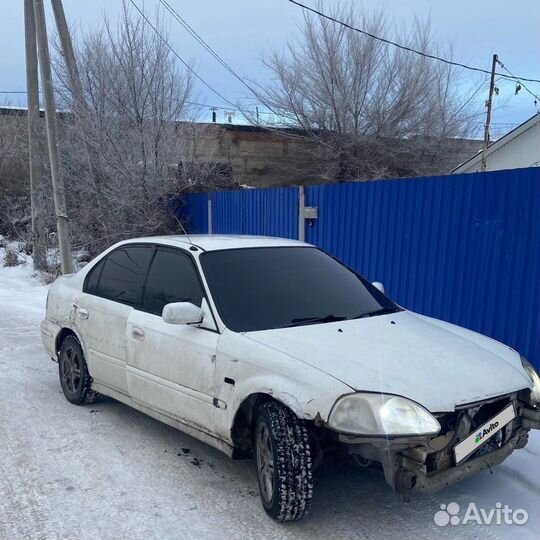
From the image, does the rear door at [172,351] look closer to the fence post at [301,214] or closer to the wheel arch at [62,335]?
the wheel arch at [62,335]

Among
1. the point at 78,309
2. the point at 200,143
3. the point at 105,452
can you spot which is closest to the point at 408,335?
the point at 105,452

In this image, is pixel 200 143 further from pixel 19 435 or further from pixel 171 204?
pixel 19 435

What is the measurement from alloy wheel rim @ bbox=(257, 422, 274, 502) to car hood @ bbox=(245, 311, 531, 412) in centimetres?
48

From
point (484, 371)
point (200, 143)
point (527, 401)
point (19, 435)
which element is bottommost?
point (19, 435)

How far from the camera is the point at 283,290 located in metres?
3.95

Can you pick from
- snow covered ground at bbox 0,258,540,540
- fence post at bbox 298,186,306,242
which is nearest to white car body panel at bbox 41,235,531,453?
snow covered ground at bbox 0,258,540,540

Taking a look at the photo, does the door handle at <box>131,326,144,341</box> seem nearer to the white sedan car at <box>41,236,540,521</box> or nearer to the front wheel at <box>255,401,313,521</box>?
the white sedan car at <box>41,236,540,521</box>

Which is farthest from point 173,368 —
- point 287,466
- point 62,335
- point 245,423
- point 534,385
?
point 534,385

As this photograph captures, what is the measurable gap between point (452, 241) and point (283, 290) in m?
3.22

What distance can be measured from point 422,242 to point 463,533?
4.30 metres

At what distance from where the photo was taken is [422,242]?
6.87 meters

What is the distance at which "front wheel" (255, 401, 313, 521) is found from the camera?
295 cm

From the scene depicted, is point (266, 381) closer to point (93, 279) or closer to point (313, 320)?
point (313, 320)

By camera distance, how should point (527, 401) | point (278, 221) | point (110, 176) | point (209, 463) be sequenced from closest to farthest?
point (527, 401) < point (209, 463) < point (278, 221) < point (110, 176)
